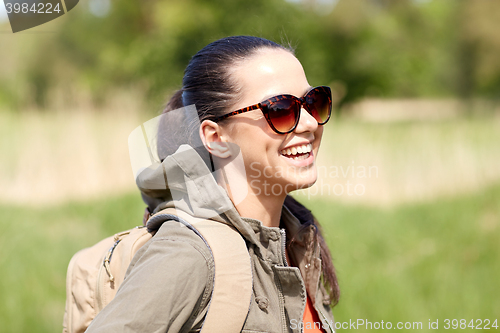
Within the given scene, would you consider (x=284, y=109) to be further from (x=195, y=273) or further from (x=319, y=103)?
(x=195, y=273)

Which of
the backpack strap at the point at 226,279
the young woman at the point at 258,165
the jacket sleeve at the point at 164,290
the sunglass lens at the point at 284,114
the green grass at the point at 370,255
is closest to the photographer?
the jacket sleeve at the point at 164,290

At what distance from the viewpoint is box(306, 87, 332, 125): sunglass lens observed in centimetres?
154

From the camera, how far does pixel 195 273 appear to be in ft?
3.59

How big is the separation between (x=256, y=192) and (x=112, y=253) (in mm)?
567

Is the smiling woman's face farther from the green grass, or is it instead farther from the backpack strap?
the green grass

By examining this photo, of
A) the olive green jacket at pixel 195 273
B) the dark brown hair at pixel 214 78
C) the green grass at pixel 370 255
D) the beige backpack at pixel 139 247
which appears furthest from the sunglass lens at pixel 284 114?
the green grass at pixel 370 255

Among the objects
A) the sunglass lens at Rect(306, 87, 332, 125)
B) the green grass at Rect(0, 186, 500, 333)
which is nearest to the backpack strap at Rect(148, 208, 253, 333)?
the sunglass lens at Rect(306, 87, 332, 125)

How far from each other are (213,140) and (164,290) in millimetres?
669

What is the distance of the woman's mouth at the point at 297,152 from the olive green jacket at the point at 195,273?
Result: 0.29 m

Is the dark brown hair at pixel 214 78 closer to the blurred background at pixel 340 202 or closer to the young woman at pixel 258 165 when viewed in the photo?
the young woman at pixel 258 165

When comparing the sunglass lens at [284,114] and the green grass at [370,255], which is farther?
the green grass at [370,255]

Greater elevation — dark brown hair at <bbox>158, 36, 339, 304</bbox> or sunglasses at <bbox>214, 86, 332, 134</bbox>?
dark brown hair at <bbox>158, 36, 339, 304</bbox>

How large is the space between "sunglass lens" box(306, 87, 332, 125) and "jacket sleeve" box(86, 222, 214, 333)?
0.69 meters

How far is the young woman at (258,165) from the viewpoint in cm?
135
